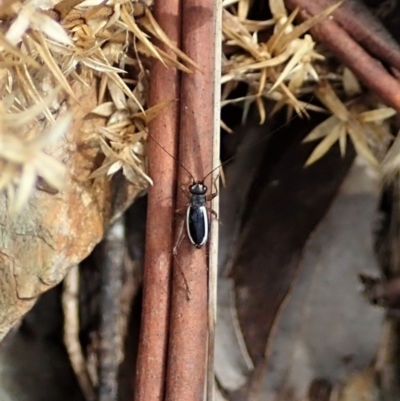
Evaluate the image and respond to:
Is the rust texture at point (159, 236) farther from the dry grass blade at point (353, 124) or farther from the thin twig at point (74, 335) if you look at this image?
the dry grass blade at point (353, 124)

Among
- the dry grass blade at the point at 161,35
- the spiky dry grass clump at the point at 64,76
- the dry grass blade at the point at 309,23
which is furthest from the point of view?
the dry grass blade at the point at 309,23

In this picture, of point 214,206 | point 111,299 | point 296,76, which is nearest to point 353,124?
point 296,76

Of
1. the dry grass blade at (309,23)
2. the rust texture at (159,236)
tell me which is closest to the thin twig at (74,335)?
the rust texture at (159,236)

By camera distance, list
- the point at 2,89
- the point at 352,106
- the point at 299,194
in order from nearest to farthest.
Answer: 1. the point at 2,89
2. the point at 352,106
3. the point at 299,194

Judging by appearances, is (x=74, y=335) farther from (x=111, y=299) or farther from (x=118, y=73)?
(x=118, y=73)

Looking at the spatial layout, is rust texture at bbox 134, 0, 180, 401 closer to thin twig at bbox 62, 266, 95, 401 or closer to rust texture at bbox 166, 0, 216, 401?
rust texture at bbox 166, 0, 216, 401

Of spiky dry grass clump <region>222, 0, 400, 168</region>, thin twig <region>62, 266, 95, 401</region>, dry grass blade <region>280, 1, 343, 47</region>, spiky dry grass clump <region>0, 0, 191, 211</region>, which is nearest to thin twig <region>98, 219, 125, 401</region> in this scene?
thin twig <region>62, 266, 95, 401</region>

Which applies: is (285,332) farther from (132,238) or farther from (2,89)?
(2,89)

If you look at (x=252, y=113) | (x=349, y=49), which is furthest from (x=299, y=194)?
(x=349, y=49)
